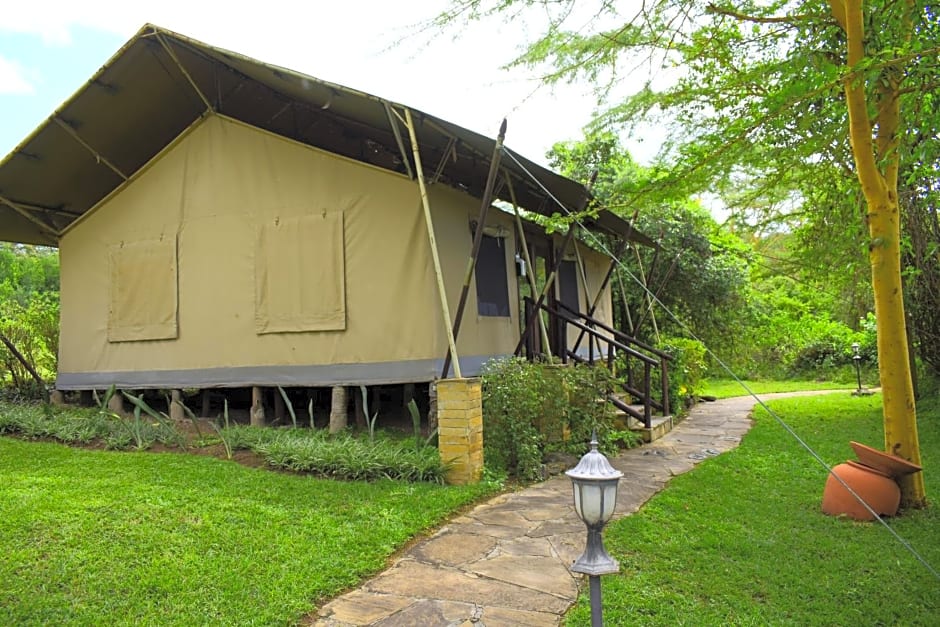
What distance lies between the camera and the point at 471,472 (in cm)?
500

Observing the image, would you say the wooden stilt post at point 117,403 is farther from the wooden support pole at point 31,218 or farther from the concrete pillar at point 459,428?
the concrete pillar at point 459,428

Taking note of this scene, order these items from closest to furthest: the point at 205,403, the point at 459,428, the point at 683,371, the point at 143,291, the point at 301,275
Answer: the point at 459,428, the point at 301,275, the point at 205,403, the point at 143,291, the point at 683,371

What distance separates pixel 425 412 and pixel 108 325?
171 inches

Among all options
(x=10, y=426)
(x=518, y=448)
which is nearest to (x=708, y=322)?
(x=518, y=448)

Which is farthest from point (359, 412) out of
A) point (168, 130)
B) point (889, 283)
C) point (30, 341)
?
point (30, 341)

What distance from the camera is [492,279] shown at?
7789 mm

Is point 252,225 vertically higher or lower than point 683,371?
higher

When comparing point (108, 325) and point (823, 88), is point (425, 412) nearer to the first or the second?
point (108, 325)

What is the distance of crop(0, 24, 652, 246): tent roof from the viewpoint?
6.77 meters

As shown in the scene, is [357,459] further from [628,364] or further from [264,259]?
[628,364]

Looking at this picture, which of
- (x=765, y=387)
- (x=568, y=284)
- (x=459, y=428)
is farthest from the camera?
(x=765, y=387)

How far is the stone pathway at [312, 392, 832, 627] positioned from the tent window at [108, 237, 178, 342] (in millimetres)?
5123

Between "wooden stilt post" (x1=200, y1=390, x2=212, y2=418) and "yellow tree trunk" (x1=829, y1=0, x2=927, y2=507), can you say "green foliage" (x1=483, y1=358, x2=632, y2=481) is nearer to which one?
"yellow tree trunk" (x1=829, y1=0, x2=927, y2=507)

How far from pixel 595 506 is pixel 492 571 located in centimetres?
149
